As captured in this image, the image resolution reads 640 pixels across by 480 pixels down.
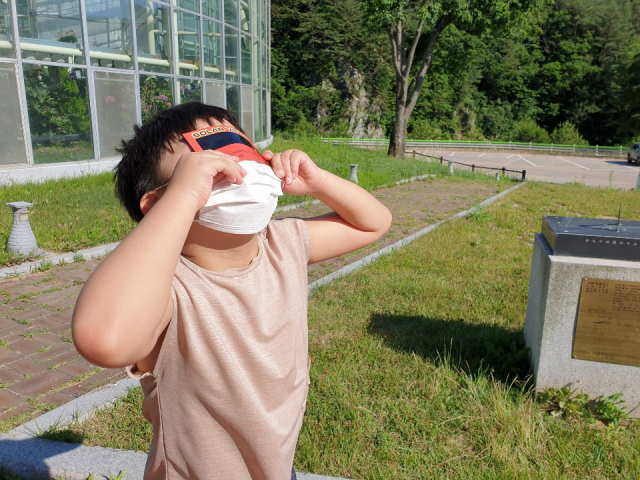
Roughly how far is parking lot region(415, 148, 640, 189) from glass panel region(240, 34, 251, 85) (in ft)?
51.3

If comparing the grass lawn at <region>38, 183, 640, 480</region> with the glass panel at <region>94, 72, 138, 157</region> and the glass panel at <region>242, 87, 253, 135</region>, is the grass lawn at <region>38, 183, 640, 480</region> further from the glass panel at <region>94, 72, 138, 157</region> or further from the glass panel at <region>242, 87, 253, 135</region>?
the glass panel at <region>242, 87, 253, 135</region>

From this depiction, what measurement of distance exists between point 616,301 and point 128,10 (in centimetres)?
1339

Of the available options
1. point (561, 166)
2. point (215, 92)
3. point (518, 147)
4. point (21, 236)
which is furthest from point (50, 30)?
point (518, 147)

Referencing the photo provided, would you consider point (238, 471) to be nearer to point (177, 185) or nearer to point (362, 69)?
point (177, 185)

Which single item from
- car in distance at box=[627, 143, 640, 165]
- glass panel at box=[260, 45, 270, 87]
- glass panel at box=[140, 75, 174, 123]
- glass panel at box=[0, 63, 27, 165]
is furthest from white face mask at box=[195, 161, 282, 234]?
car in distance at box=[627, 143, 640, 165]

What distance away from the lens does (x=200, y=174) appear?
1.18 metres

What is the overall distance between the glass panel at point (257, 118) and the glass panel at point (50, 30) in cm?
948

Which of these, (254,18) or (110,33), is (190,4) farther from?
(254,18)

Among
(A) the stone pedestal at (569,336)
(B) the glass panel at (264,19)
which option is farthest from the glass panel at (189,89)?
(A) the stone pedestal at (569,336)

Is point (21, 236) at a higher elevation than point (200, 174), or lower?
lower

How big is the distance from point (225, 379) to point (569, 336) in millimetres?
2641

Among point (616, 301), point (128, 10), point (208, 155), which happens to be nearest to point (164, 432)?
point (208, 155)

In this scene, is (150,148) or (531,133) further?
(531,133)

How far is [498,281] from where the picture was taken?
5.93m
